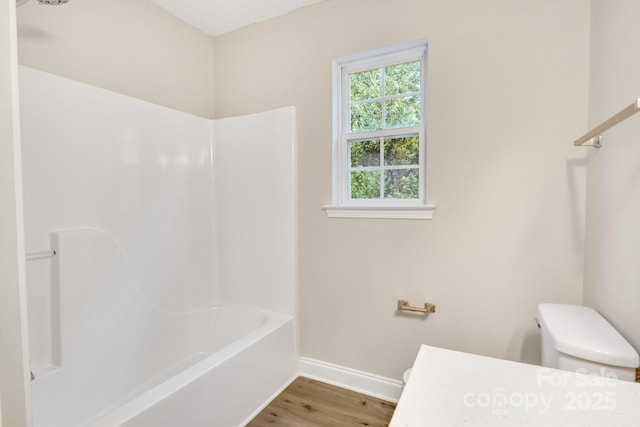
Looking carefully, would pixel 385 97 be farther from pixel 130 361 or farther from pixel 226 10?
pixel 130 361

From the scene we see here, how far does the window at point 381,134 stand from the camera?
1.93 metres

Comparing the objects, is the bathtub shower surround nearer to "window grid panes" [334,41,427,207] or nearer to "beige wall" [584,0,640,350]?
"window grid panes" [334,41,427,207]

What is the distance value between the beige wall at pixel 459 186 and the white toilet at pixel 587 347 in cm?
38

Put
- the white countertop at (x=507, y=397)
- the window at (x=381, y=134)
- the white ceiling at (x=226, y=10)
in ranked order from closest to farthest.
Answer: the white countertop at (x=507, y=397) → the window at (x=381, y=134) → the white ceiling at (x=226, y=10)

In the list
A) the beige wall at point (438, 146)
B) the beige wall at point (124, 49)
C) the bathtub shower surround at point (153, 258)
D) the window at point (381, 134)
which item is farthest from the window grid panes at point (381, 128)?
the beige wall at point (124, 49)

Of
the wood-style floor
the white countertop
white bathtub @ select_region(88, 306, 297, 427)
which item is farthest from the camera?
the wood-style floor

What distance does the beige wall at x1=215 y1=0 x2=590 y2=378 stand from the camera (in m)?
1.52

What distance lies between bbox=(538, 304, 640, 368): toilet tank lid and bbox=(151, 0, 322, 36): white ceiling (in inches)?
88.5

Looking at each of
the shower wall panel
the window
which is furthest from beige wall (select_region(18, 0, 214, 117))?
the window

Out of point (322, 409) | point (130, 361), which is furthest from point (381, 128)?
point (130, 361)

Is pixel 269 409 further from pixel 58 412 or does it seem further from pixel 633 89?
pixel 633 89

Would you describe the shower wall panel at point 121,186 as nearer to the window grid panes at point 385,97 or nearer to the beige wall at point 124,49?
the beige wall at point 124,49

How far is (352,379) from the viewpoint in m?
2.08

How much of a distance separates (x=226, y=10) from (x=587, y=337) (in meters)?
2.68
